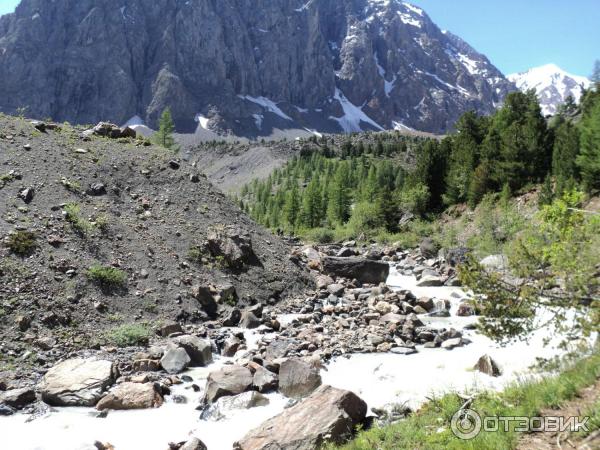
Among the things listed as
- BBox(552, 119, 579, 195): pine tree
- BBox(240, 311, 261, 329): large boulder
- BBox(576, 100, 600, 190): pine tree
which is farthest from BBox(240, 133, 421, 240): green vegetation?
BBox(240, 311, 261, 329): large boulder

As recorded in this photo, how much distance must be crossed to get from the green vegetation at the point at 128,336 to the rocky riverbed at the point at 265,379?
0.71m

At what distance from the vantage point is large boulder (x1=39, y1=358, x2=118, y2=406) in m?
13.4

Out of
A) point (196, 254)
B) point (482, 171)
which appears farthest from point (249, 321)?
point (482, 171)

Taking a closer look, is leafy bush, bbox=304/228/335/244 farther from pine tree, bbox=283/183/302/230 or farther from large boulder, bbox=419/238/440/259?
large boulder, bbox=419/238/440/259

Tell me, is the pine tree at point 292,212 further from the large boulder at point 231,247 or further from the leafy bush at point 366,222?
the large boulder at point 231,247

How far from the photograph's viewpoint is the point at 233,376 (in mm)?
14453

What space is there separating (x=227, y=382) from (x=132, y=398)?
2.85m

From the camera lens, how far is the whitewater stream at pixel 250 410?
11734 mm

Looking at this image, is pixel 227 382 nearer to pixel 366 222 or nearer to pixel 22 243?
pixel 22 243

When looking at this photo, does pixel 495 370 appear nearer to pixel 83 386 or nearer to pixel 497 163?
pixel 83 386

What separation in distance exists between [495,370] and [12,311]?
17.8 meters

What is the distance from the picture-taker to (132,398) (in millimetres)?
13430

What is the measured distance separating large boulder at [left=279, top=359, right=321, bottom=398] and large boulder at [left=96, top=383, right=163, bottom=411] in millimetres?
3849

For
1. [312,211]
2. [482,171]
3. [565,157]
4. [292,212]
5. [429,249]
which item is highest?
[565,157]
